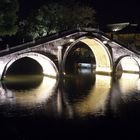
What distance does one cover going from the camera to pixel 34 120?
3303 centimetres

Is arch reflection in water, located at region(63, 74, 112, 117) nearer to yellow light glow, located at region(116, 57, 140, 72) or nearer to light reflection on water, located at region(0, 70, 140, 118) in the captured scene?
light reflection on water, located at region(0, 70, 140, 118)

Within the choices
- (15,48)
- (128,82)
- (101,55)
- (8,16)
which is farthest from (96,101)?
(101,55)

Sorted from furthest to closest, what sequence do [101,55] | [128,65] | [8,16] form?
[128,65], [101,55], [8,16]

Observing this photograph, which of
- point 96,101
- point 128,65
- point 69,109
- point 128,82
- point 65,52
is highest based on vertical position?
point 65,52

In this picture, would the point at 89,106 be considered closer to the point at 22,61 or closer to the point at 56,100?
the point at 56,100

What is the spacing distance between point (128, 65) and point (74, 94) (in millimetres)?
27306

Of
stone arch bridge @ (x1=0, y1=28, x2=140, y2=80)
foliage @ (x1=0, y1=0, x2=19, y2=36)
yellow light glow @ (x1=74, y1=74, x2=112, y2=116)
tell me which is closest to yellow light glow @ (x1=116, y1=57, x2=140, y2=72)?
stone arch bridge @ (x1=0, y1=28, x2=140, y2=80)

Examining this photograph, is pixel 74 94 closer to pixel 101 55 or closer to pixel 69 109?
pixel 69 109

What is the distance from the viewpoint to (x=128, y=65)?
7125cm

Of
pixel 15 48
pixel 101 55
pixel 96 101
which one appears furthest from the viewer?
pixel 101 55

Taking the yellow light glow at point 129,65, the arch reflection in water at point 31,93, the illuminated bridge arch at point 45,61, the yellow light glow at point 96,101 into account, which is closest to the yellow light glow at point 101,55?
the yellow light glow at point 129,65

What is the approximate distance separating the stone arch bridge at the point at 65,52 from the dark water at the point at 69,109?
2970 mm

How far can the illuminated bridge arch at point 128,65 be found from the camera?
68.9 meters

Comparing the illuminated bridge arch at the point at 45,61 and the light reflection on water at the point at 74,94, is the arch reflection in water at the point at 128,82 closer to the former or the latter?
the light reflection on water at the point at 74,94
